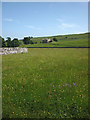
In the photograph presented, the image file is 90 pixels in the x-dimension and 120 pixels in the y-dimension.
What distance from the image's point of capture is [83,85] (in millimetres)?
11289

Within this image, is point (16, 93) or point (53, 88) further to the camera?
point (53, 88)

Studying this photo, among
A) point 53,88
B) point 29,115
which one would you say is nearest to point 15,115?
point 29,115

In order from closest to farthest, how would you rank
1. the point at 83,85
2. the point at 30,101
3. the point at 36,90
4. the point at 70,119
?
the point at 70,119
the point at 30,101
the point at 36,90
the point at 83,85

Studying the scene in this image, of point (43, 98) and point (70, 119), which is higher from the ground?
point (43, 98)

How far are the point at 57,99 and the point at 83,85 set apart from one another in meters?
3.74

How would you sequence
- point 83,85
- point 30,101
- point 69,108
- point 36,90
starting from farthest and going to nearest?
point 83,85 < point 36,90 < point 30,101 < point 69,108

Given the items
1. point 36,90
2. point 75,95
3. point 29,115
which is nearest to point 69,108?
point 75,95

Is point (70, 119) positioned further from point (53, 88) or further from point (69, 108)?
point (53, 88)

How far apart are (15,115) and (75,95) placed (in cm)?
477

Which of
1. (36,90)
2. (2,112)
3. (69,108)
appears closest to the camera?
(2,112)

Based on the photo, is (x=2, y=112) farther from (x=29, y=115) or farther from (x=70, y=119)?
(x=70, y=119)

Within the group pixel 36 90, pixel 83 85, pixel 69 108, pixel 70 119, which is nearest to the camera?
pixel 70 119

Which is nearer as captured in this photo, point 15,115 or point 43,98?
point 15,115

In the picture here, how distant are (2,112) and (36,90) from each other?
11.3ft
